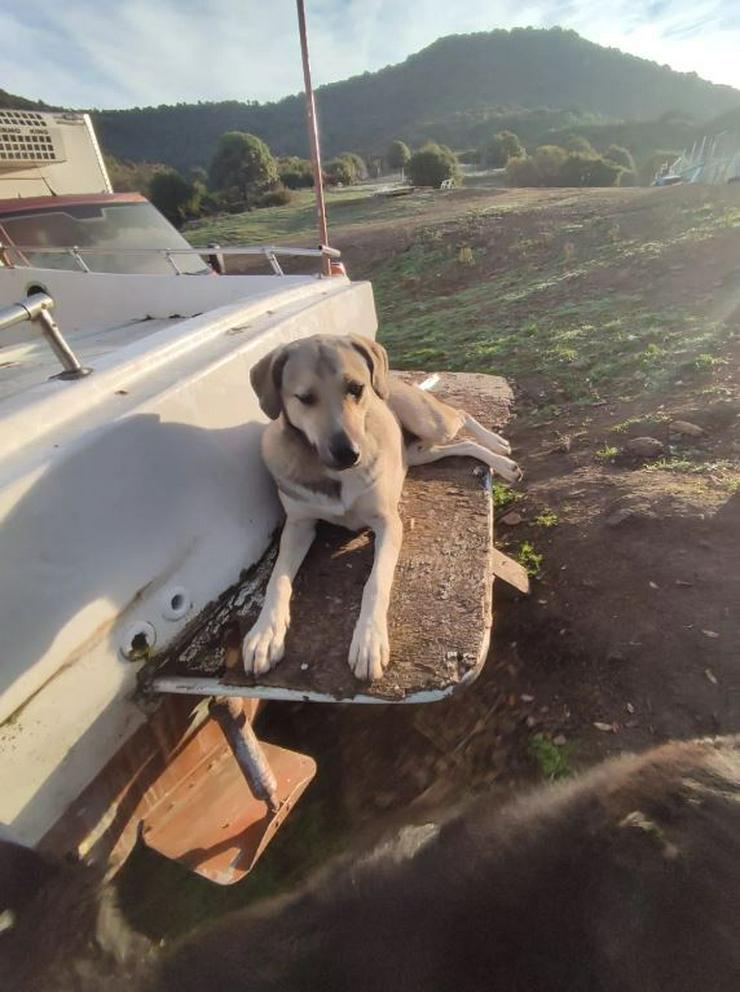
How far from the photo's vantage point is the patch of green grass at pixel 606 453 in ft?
12.8

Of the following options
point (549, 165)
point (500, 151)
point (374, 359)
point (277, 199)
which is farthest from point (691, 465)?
point (500, 151)

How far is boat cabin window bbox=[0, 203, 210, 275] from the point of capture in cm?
465

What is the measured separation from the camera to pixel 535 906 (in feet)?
5.70

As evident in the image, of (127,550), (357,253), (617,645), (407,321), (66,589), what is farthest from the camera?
(357,253)

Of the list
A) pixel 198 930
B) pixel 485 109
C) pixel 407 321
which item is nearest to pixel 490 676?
pixel 198 930

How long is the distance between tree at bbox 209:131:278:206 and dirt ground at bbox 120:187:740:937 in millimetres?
47528

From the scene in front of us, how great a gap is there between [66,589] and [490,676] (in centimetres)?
175

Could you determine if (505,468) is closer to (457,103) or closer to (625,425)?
(625,425)

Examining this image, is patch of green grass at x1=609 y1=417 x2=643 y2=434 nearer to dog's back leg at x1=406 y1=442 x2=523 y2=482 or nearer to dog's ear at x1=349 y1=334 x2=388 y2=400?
dog's back leg at x1=406 y1=442 x2=523 y2=482

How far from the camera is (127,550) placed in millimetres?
1848

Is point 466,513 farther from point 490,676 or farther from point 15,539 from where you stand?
point 15,539

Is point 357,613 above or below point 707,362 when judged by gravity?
above

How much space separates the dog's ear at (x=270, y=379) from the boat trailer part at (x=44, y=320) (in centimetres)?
63

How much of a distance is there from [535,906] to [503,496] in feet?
8.06
